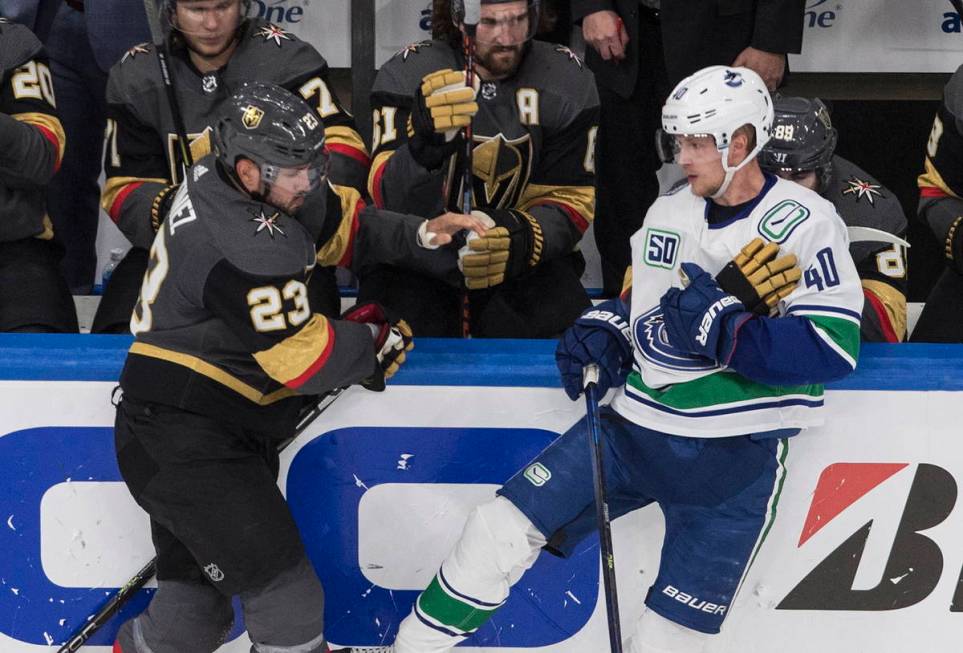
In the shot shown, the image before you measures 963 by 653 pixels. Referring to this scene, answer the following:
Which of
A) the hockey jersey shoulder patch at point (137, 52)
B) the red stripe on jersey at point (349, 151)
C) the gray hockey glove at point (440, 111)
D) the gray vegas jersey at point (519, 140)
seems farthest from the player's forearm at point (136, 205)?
the gray hockey glove at point (440, 111)

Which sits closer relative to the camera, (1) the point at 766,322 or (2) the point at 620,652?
(1) the point at 766,322

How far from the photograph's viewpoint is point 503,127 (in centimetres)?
Answer: 341

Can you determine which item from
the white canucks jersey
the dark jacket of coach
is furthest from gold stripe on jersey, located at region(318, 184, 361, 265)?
the dark jacket of coach

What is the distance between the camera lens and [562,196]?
3.50m

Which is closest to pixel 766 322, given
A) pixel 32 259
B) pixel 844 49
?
pixel 32 259

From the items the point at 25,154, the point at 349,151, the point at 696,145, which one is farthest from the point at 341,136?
the point at 696,145

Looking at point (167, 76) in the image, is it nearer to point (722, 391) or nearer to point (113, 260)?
point (113, 260)

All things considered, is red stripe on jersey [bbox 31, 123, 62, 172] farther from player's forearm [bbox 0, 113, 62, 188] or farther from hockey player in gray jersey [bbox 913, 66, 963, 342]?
hockey player in gray jersey [bbox 913, 66, 963, 342]

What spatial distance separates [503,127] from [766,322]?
1.20m

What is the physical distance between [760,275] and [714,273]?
151 millimetres

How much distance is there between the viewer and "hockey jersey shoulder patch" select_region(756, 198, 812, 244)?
2.46 meters

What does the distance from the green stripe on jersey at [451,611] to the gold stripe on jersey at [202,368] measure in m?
0.50

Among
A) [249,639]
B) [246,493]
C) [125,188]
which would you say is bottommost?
[249,639]

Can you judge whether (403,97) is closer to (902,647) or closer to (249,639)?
(249,639)
